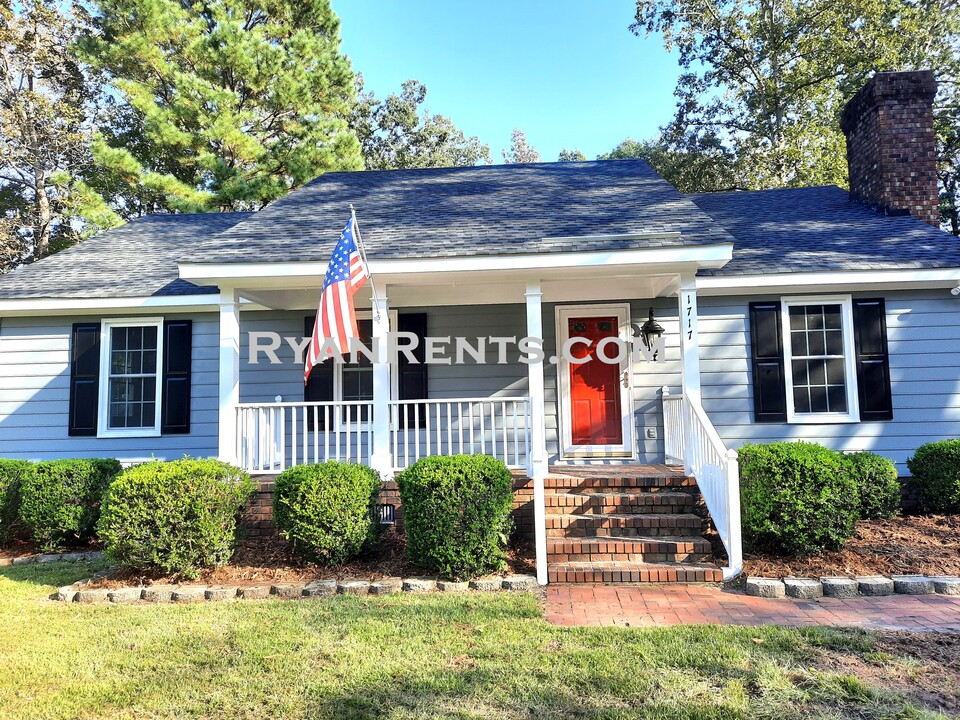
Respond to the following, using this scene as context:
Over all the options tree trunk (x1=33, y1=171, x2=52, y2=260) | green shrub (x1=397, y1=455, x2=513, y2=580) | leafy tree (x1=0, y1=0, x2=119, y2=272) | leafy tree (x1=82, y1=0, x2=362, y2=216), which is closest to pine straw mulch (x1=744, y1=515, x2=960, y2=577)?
green shrub (x1=397, y1=455, x2=513, y2=580)

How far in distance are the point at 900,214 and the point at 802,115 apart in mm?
12676

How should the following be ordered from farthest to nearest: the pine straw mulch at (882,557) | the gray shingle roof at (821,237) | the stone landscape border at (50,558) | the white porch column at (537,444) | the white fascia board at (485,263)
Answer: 1. the gray shingle roof at (821,237)
2. the stone landscape border at (50,558)
3. the white fascia board at (485,263)
4. the white porch column at (537,444)
5. the pine straw mulch at (882,557)

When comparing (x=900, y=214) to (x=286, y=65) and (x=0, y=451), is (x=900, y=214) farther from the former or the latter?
(x=286, y=65)

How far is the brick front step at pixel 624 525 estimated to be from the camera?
595 centimetres

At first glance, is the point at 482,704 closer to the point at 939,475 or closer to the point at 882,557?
the point at 882,557

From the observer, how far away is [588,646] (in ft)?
13.0

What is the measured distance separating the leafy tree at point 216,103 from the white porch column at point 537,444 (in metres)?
→ 13.5

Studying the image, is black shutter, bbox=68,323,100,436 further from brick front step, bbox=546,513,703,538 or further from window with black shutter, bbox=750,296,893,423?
window with black shutter, bbox=750,296,893,423

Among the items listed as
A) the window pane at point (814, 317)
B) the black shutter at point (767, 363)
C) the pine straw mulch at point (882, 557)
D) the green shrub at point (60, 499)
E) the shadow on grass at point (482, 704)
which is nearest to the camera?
the shadow on grass at point (482, 704)

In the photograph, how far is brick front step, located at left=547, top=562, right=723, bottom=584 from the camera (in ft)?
17.5

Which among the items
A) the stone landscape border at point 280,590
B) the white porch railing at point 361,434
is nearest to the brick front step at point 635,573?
the stone landscape border at point 280,590

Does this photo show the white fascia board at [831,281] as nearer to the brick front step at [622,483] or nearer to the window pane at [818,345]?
the window pane at [818,345]

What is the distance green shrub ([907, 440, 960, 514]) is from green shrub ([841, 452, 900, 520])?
941 millimetres

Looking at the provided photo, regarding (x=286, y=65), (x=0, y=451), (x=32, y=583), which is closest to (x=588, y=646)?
(x=32, y=583)
